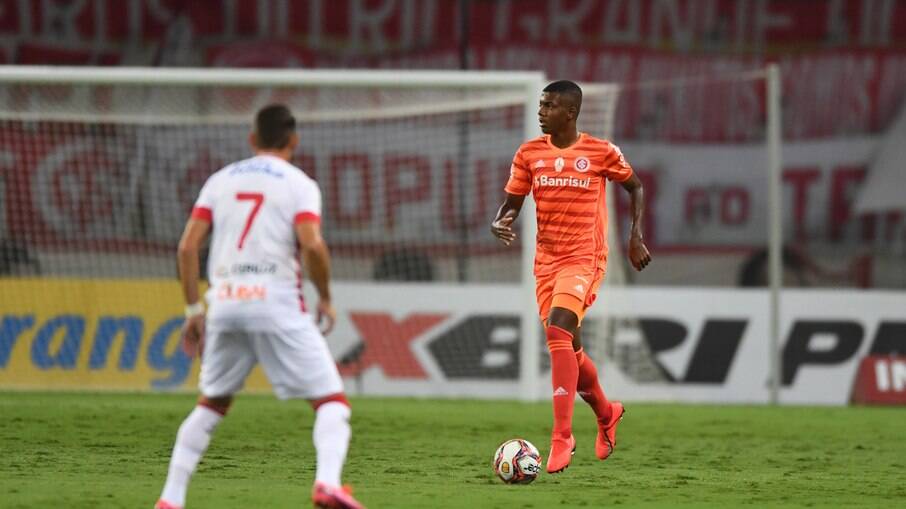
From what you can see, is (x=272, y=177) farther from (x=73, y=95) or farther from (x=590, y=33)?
(x=590, y=33)

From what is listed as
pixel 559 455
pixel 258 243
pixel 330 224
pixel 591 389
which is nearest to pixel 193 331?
pixel 258 243

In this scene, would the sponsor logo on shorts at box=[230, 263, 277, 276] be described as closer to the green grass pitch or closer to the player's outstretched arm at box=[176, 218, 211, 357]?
the player's outstretched arm at box=[176, 218, 211, 357]

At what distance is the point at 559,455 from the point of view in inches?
339

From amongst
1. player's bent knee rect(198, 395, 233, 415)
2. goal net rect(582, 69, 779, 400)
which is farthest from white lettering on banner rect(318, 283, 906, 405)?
player's bent knee rect(198, 395, 233, 415)

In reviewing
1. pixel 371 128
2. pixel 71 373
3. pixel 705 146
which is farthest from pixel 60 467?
pixel 705 146

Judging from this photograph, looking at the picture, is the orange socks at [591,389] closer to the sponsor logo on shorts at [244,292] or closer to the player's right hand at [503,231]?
the player's right hand at [503,231]

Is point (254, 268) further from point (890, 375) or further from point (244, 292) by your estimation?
point (890, 375)

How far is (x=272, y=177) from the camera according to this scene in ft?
21.2

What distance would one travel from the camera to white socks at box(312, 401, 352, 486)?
6.36 metres

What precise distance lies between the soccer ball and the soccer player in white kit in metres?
1.83

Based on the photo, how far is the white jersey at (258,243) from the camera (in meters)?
6.44

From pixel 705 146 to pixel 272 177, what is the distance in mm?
15918

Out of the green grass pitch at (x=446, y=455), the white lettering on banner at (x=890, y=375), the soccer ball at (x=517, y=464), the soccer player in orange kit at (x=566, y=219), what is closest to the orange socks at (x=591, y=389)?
the soccer player in orange kit at (x=566, y=219)

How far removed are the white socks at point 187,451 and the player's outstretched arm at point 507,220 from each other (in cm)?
266
